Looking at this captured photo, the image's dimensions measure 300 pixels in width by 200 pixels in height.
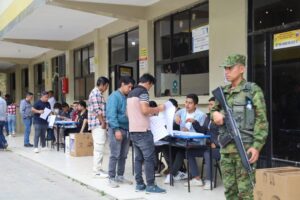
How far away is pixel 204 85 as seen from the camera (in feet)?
33.2

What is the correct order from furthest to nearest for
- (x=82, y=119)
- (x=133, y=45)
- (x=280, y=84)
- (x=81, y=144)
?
1. (x=133, y=45)
2. (x=82, y=119)
3. (x=81, y=144)
4. (x=280, y=84)

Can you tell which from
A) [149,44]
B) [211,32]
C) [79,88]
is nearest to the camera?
[211,32]

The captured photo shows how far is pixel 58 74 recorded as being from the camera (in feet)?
64.0

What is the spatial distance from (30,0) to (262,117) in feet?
31.5

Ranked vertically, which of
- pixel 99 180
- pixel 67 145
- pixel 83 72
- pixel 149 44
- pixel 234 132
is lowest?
pixel 99 180

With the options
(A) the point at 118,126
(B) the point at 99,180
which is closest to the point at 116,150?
(A) the point at 118,126

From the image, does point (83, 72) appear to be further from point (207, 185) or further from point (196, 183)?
point (207, 185)

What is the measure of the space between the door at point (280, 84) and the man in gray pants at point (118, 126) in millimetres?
2252

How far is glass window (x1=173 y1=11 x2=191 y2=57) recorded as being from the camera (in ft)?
35.3

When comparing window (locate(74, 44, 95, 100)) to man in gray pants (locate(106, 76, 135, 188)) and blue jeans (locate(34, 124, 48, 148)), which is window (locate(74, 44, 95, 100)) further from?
man in gray pants (locate(106, 76, 135, 188))

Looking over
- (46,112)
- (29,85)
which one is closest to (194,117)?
(46,112)

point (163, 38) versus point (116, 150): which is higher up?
point (163, 38)

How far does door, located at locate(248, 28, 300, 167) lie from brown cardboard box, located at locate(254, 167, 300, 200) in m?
2.95

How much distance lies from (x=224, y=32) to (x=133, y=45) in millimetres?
4646
